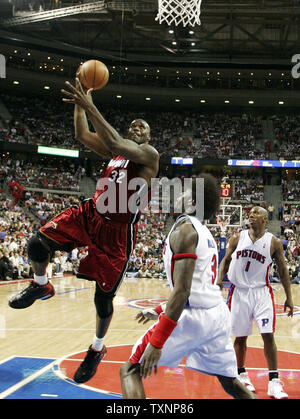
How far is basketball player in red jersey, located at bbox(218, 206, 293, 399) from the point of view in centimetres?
496

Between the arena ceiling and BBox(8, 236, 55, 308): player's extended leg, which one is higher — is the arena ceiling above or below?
above

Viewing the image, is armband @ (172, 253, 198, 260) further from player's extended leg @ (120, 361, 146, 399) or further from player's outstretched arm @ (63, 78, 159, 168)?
player's outstretched arm @ (63, 78, 159, 168)

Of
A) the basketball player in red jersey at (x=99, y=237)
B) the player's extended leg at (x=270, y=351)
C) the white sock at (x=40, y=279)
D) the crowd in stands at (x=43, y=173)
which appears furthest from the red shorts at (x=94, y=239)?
the crowd in stands at (x=43, y=173)

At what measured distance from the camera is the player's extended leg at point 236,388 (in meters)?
2.99

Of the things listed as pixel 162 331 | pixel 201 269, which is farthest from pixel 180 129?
pixel 162 331

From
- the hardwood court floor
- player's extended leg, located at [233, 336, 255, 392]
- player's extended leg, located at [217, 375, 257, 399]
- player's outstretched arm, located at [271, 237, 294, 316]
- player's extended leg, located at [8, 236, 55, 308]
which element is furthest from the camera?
the hardwood court floor

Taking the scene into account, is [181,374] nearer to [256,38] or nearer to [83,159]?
A: [256,38]

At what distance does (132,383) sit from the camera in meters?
2.72

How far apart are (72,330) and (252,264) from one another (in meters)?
3.85

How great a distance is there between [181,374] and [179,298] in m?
2.92

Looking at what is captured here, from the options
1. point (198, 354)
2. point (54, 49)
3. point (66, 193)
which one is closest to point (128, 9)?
point (54, 49)

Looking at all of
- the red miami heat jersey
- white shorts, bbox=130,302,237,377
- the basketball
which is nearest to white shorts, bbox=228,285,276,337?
the red miami heat jersey

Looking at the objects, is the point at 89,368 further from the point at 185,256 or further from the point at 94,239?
the point at 185,256

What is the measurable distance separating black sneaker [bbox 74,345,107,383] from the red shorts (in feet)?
2.02
